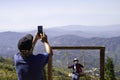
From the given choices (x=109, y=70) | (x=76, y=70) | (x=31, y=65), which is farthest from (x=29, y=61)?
(x=109, y=70)

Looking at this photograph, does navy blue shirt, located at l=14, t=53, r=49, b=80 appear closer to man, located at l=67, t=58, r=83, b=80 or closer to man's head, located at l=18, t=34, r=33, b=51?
man's head, located at l=18, t=34, r=33, b=51

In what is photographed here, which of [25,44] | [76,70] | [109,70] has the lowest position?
[109,70]

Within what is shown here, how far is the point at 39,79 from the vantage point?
12.6ft

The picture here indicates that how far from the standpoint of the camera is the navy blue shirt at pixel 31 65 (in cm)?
377

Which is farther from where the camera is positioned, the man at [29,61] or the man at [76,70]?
the man at [76,70]

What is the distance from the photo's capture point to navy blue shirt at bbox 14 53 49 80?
377cm

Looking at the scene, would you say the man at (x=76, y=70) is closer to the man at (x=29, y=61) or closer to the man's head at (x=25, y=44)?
the man at (x=29, y=61)

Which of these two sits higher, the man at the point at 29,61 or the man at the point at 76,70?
the man at the point at 29,61

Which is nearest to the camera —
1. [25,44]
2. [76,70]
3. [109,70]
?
[25,44]

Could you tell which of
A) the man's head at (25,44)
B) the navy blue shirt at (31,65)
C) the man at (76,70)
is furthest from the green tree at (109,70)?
the man's head at (25,44)

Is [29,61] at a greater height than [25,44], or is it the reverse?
[25,44]

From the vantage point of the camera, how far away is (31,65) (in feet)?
12.4

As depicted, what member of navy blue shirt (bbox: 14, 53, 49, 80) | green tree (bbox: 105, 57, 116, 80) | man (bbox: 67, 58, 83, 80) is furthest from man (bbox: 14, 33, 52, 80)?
green tree (bbox: 105, 57, 116, 80)

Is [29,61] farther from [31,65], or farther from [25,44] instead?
[25,44]
